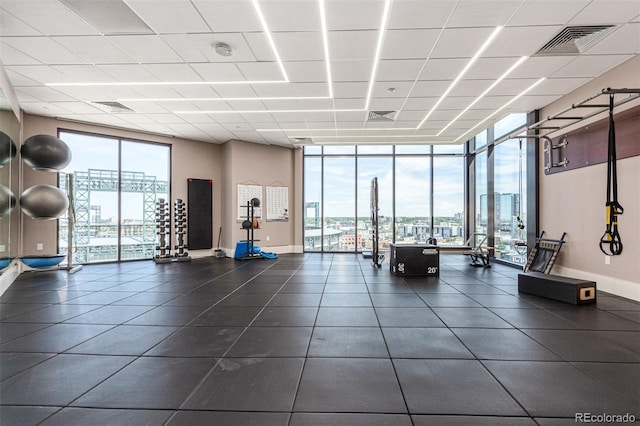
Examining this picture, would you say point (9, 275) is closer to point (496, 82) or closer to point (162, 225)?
point (162, 225)

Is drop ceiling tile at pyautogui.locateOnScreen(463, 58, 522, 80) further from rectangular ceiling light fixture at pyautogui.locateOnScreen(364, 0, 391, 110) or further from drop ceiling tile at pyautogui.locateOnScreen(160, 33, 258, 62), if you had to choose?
drop ceiling tile at pyautogui.locateOnScreen(160, 33, 258, 62)

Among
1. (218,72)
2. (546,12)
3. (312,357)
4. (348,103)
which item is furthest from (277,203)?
(546,12)

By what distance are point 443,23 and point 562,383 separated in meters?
3.63

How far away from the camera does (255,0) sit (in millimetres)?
2908

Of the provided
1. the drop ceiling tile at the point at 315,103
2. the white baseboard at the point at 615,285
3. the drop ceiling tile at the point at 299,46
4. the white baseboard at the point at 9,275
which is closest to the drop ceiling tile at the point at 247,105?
the drop ceiling tile at the point at 315,103

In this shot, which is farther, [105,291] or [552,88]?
[552,88]

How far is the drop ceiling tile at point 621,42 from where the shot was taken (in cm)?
335

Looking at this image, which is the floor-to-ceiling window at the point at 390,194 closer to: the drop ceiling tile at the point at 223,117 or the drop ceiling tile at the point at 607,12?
the drop ceiling tile at the point at 223,117

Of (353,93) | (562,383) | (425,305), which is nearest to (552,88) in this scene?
(353,93)

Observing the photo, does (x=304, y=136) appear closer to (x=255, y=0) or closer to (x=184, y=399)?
(x=255, y=0)

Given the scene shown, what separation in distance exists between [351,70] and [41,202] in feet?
19.4

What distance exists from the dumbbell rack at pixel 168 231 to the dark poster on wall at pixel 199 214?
332mm

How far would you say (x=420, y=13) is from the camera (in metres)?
3.06

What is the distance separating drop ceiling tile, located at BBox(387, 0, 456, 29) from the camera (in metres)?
2.93
